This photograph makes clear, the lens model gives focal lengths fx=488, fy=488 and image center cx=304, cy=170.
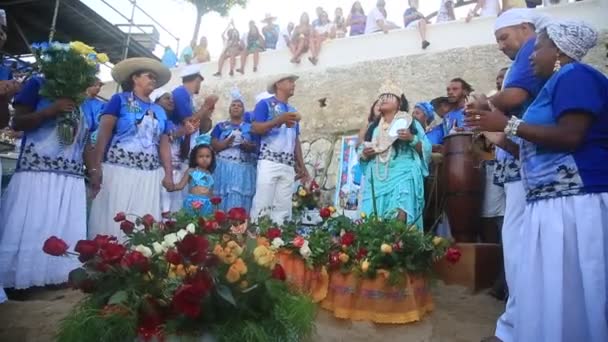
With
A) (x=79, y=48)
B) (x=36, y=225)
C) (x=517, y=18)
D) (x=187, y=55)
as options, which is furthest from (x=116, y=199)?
(x=187, y=55)

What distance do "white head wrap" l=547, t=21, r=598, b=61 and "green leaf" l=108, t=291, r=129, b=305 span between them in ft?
7.36

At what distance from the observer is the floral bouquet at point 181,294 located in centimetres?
194

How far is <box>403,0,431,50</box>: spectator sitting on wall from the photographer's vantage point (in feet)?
34.4

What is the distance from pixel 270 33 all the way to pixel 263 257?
12015 mm

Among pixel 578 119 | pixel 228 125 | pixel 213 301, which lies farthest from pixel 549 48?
pixel 228 125

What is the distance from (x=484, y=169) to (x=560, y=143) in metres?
2.40

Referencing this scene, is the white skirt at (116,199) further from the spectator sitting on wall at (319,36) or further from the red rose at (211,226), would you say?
the spectator sitting on wall at (319,36)

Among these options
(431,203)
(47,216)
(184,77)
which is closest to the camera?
(47,216)

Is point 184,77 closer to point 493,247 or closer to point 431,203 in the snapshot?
point 431,203

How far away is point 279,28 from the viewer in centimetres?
1345

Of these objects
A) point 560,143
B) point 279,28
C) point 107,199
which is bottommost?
point 107,199

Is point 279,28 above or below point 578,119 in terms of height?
above

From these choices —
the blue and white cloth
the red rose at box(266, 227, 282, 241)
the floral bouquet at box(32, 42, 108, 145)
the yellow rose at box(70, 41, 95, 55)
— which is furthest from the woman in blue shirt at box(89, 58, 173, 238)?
the red rose at box(266, 227, 282, 241)

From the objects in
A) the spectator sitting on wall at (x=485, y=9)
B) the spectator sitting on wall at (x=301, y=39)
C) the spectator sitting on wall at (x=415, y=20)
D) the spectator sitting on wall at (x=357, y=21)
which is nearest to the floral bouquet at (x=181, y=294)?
the spectator sitting on wall at (x=415, y=20)
